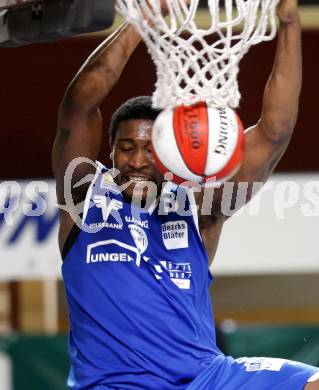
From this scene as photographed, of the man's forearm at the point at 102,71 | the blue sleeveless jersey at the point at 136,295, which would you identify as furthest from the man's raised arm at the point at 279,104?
the man's forearm at the point at 102,71

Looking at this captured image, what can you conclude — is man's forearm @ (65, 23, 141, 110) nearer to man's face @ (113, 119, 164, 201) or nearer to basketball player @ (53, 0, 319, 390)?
basketball player @ (53, 0, 319, 390)

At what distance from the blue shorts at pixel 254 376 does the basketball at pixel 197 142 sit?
93cm

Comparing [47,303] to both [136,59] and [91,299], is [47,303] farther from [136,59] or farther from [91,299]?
[91,299]

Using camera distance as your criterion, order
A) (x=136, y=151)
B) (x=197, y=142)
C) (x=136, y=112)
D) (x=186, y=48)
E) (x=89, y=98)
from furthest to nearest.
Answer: (x=136, y=112) < (x=136, y=151) < (x=89, y=98) < (x=186, y=48) < (x=197, y=142)

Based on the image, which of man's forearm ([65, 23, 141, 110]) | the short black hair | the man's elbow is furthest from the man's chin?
the man's elbow

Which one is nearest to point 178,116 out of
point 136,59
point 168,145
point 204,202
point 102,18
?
point 168,145

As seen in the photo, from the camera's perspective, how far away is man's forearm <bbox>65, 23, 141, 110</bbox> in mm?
4293

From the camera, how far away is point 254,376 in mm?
4387

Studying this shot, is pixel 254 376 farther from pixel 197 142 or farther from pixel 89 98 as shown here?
pixel 89 98

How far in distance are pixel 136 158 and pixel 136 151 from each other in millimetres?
33

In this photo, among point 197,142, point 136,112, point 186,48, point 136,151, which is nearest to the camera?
point 197,142

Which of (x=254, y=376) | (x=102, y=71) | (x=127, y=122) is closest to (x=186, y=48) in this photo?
(x=102, y=71)

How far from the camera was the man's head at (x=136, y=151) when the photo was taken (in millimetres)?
4402

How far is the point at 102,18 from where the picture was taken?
13.6 feet
